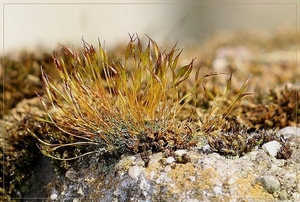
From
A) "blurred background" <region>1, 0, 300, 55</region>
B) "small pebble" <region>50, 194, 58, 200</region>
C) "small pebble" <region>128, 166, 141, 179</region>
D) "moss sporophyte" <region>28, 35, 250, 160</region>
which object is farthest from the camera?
"blurred background" <region>1, 0, 300, 55</region>

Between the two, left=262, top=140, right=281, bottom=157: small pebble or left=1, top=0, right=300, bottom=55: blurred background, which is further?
left=1, top=0, right=300, bottom=55: blurred background

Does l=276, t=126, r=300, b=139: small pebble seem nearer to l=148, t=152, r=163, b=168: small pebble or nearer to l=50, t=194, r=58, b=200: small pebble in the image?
l=148, t=152, r=163, b=168: small pebble

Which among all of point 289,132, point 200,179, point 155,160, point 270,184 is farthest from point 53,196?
point 289,132

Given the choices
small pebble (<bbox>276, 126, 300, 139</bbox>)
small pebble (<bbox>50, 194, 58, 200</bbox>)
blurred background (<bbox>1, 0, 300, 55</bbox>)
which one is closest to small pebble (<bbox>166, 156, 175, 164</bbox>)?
small pebble (<bbox>50, 194, 58, 200</bbox>)

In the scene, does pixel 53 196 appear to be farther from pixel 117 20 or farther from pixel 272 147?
pixel 117 20

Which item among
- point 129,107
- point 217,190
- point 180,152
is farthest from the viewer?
point 129,107

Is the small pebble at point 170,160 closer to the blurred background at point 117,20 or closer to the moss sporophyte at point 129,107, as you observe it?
the moss sporophyte at point 129,107
